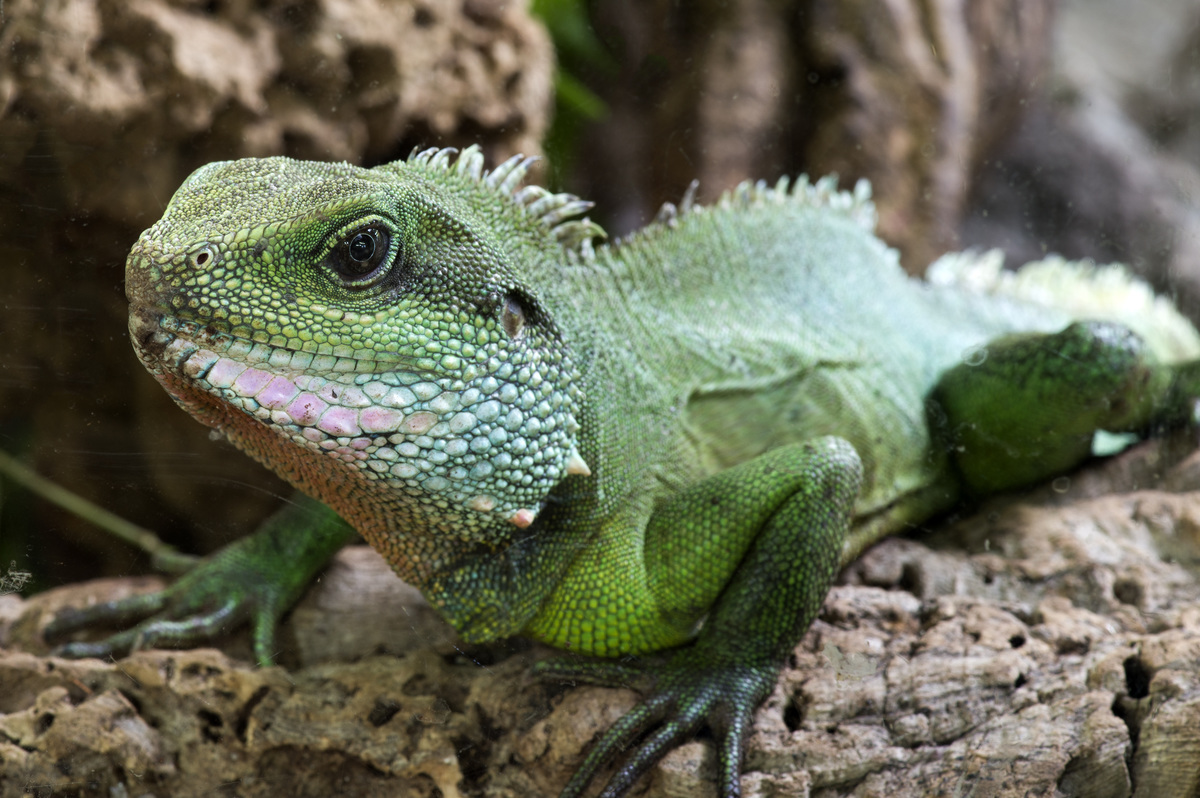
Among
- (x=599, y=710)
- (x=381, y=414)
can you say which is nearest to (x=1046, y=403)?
(x=599, y=710)

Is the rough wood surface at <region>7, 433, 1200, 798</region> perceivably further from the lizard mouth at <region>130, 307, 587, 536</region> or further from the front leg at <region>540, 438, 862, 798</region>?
the lizard mouth at <region>130, 307, 587, 536</region>

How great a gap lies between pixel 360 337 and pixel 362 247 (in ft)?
0.72

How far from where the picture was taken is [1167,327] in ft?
15.2

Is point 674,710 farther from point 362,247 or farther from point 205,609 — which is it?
point 205,609

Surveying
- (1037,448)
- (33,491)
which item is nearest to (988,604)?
(1037,448)

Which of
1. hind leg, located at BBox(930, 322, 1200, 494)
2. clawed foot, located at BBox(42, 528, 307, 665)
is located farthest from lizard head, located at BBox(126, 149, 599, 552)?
hind leg, located at BBox(930, 322, 1200, 494)

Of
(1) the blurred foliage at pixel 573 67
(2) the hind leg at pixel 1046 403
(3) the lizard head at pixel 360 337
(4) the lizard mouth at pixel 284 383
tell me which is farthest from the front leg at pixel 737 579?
(1) the blurred foliage at pixel 573 67

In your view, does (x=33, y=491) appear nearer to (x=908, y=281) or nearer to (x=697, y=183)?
(x=697, y=183)

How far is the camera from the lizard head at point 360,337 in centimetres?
204

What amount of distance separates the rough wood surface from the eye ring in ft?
4.15

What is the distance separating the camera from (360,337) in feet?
6.95

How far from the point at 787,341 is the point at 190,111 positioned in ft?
7.45

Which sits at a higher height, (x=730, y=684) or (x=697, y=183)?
(x=697, y=183)

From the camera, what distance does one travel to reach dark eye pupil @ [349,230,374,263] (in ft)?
6.93
